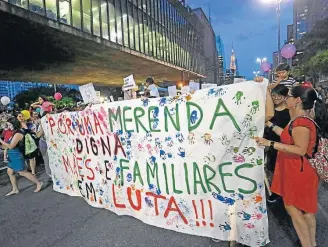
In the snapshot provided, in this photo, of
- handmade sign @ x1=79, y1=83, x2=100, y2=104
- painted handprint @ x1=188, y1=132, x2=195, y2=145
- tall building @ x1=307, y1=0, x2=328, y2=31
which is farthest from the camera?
tall building @ x1=307, y1=0, x2=328, y2=31

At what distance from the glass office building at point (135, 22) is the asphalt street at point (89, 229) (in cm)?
1215

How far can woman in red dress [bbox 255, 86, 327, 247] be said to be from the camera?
7.35 feet

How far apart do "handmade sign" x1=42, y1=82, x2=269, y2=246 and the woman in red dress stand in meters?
0.25

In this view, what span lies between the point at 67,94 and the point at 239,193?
161 feet

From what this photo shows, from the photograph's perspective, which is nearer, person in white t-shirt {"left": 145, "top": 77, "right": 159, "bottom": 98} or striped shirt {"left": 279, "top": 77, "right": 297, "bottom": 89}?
striped shirt {"left": 279, "top": 77, "right": 297, "bottom": 89}

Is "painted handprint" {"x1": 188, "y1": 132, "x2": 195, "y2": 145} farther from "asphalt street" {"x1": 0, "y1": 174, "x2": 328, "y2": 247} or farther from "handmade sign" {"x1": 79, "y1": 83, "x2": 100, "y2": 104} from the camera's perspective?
"handmade sign" {"x1": 79, "y1": 83, "x2": 100, "y2": 104}

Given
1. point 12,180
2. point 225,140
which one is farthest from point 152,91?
point 12,180

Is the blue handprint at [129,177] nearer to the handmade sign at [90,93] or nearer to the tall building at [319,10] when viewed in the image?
the handmade sign at [90,93]

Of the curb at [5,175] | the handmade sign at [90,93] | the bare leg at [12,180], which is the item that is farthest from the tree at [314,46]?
the bare leg at [12,180]

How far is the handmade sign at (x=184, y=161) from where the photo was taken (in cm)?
246

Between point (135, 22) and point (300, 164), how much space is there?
24076 mm

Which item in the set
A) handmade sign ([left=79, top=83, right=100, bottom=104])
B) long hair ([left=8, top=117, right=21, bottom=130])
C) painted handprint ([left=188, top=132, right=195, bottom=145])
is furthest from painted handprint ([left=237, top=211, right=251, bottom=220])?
long hair ([left=8, top=117, right=21, bottom=130])

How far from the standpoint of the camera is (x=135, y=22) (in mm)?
23922

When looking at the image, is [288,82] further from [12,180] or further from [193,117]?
[12,180]
